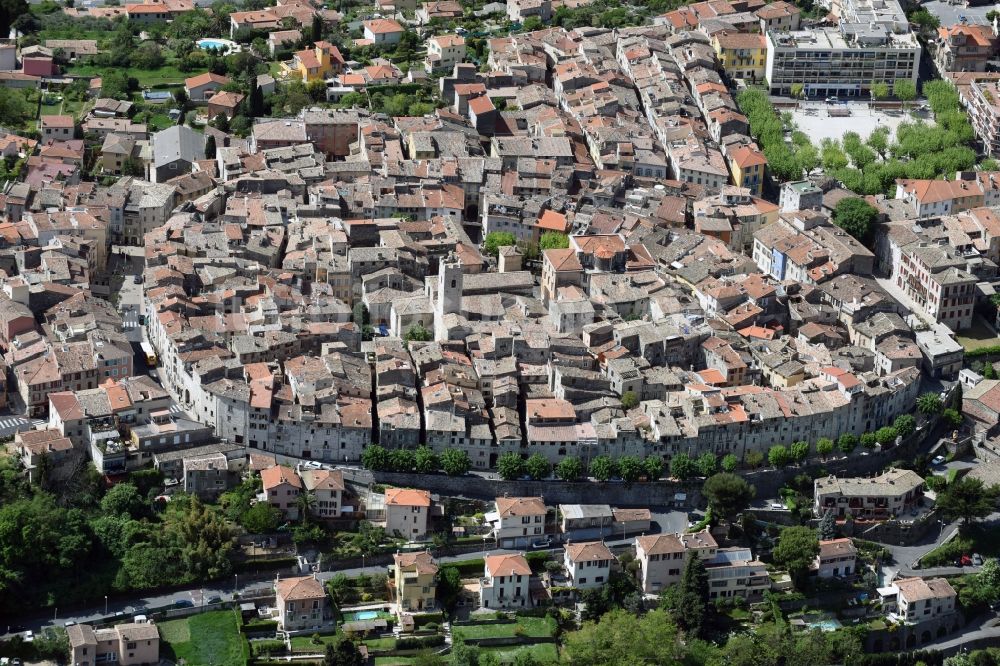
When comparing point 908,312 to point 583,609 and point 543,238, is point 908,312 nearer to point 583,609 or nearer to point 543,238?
point 543,238

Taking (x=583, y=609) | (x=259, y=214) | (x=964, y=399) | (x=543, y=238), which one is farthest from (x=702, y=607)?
(x=259, y=214)

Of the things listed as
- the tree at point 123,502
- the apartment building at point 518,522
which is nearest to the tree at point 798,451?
the apartment building at point 518,522

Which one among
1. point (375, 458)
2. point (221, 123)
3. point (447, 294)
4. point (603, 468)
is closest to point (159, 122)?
point (221, 123)

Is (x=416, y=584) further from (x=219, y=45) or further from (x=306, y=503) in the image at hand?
(x=219, y=45)

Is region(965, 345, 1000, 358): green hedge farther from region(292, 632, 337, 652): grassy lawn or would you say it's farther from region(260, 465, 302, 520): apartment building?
region(292, 632, 337, 652): grassy lawn

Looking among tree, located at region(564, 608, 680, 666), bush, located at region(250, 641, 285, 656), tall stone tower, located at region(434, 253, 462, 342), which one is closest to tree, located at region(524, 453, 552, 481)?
tree, located at region(564, 608, 680, 666)

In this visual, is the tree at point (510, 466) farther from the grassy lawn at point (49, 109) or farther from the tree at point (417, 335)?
the grassy lawn at point (49, 109)
